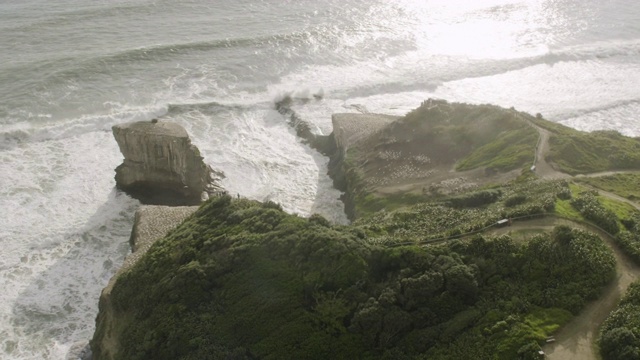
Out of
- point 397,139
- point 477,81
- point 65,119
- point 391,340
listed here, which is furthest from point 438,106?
point 65,119

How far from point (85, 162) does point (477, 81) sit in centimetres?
3318

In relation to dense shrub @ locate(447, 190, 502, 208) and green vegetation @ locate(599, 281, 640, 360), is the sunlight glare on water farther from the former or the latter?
green vegetation @ locate(599, 281, 640, 360)

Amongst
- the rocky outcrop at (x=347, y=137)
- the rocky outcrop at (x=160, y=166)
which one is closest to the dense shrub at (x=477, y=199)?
the rocky outcrop at (x=347, y=137)

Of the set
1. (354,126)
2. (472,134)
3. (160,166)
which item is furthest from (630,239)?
(160,166)

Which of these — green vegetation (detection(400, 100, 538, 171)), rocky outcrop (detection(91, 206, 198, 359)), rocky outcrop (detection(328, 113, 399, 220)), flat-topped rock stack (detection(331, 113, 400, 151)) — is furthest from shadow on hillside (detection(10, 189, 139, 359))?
green vegetation (detection(400, 100, 538, 171))

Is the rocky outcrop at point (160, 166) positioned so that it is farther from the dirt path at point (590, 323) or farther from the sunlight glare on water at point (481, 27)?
the sunlight glare on water at point (481, 27)

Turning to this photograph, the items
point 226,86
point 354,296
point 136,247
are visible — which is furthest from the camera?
point 226,86

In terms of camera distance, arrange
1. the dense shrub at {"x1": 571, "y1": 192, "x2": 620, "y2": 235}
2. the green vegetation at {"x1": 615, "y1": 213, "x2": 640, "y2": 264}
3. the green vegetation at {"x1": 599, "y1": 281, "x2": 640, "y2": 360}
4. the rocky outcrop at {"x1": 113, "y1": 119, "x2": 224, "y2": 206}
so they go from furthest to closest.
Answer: the rocky outcrop at {"x1": 113, "y1": 119, "x2": 224, "y2": 206}, the dense shrub at {"x1": 571, "y1": 192, "x2": 620, "y2": 235}, the green vegetation at {"x1": 615, "y1": 213, "x2": 640, "y2": 264}, the green vegetation at {"x1": 599, "y1": 281, "x2": 640, "y2": 360}

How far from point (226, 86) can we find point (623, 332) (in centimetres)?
3745

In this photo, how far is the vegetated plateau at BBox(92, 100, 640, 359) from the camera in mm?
19391

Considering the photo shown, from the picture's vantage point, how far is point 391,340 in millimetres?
19469

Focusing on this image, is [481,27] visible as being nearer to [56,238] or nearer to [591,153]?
[591,153]

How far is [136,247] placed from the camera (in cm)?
2897

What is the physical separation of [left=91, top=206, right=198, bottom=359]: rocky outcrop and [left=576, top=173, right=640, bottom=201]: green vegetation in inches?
809
